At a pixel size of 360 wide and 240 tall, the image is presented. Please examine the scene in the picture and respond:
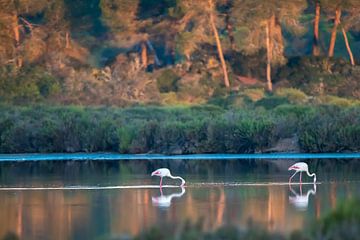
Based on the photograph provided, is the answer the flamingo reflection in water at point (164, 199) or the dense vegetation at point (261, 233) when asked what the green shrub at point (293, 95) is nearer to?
the flamingo reflection in water at point (164, 199)

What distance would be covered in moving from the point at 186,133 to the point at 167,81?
1576 centimetres

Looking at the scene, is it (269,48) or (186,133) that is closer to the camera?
(186,133)

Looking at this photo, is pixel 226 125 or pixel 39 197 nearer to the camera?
→ pixel 39 197

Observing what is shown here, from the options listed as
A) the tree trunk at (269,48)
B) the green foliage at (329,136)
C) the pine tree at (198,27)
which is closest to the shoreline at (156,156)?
the green foliage at (329,136)

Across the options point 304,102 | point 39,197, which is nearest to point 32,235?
point 39,197

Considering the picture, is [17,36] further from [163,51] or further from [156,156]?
[156,156]

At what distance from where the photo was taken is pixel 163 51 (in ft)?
187

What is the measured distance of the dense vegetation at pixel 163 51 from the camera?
162 ft

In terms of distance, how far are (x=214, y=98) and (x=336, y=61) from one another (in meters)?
6.09

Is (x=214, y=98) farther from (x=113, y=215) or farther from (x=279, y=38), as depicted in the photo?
(x=113, y=215)

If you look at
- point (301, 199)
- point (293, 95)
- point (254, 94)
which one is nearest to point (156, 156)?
point (301, 199)

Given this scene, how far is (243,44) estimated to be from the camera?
51.5 metres

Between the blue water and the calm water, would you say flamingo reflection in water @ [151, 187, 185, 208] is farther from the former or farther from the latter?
the blue water

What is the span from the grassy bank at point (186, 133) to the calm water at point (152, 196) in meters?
2.44
